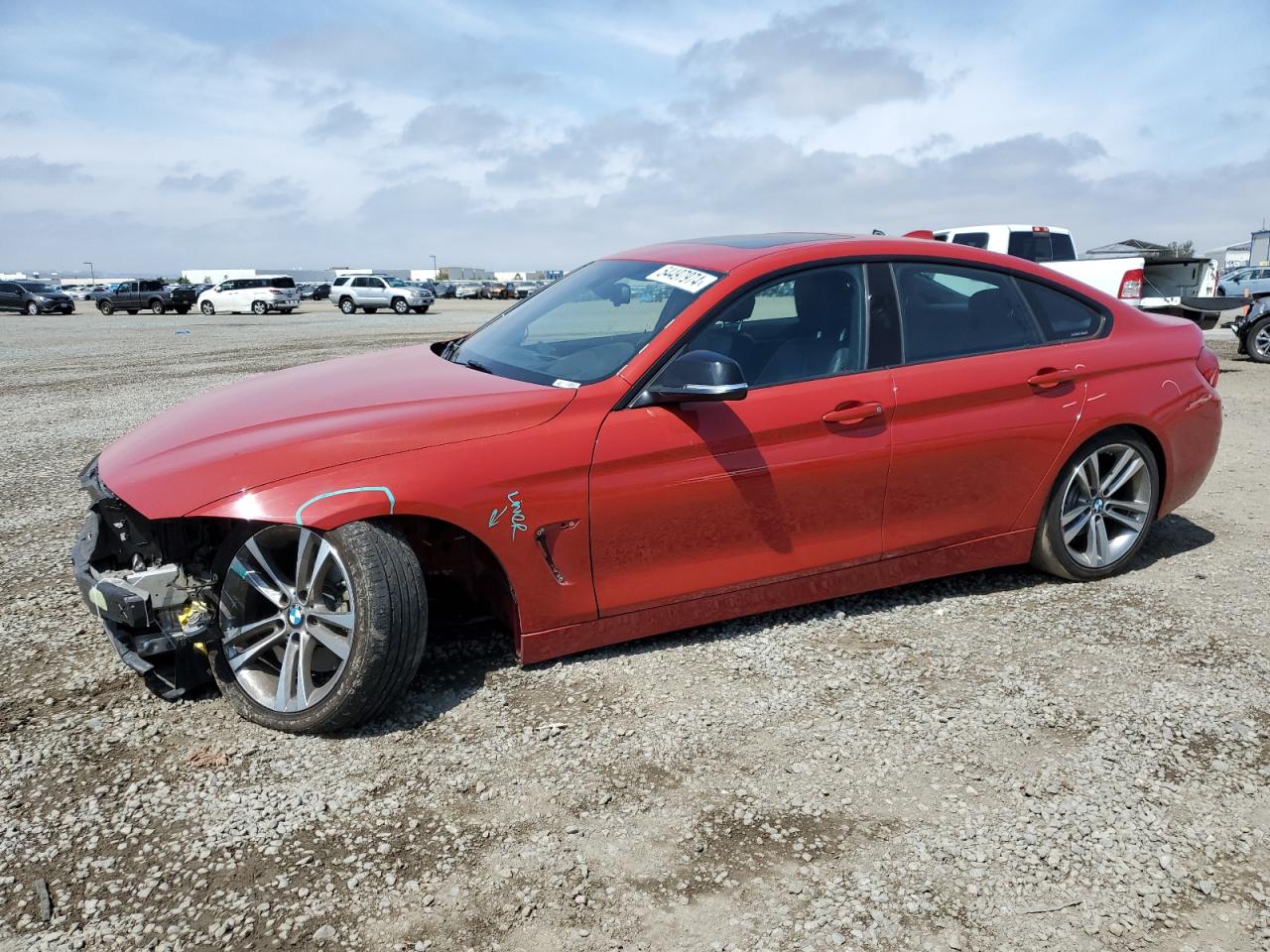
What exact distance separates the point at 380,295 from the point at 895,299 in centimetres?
3797

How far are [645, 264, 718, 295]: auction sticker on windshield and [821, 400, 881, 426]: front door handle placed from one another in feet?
2.22

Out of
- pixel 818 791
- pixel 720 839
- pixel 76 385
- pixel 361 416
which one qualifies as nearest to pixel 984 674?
pixel 818 791

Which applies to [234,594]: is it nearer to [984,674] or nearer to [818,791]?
[818,791]

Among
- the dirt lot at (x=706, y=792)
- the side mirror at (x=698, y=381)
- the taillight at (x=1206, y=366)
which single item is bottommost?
the dirt lot at (x=706, y=792)

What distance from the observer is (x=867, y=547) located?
3.70 metres

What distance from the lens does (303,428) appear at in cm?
302

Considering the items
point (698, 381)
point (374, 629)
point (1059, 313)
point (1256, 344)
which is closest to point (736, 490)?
point (698, 381)

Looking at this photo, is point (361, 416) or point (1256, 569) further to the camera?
point (1256, 569)

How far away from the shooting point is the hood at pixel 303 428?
2879 mm

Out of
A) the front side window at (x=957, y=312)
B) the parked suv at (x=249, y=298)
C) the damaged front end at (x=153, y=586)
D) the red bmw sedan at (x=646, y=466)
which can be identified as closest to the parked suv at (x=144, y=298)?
the parked suv at (x=249, y=298)

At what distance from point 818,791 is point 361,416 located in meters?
1.86

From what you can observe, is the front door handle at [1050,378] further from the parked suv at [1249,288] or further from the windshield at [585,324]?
the parked suv at [1249,288]

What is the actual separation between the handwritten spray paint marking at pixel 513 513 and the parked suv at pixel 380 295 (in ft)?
122

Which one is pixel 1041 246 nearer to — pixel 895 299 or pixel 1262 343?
pixel 1262 343
